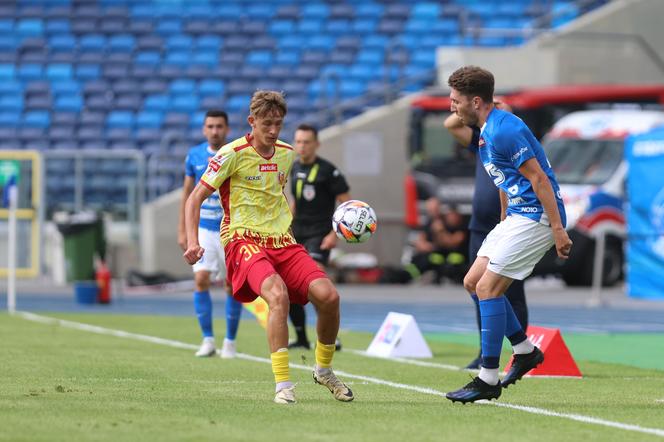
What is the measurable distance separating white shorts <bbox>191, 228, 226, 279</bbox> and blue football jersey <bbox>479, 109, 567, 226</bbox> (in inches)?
175

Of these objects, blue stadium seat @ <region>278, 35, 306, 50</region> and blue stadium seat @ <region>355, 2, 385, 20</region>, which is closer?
blue stadium seat @ <region>278, 35, 306, 50</region>

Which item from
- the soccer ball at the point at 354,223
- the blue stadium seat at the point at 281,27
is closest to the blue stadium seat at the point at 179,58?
the blue stadium seat at the point at 281,27

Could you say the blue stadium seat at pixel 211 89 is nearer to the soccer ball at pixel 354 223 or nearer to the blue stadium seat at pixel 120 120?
the blue stadium seat at pixel 120 120

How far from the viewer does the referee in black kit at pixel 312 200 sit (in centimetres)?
1409

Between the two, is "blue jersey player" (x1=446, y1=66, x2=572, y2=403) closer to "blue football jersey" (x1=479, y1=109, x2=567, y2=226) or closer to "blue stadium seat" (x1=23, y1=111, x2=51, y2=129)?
"blue football jersey" (x1=479, y1=109, x2=567, y2=226)

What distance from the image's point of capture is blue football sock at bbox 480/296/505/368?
895 centimetres

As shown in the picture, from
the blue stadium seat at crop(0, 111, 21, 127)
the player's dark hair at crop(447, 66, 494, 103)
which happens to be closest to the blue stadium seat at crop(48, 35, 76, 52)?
the blue stadium seat at crop(0, 111, 21, 127)

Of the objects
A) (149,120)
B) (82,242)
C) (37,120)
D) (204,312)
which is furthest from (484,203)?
(37,120)

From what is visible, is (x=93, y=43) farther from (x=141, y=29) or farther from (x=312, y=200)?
(x=312, y=200)

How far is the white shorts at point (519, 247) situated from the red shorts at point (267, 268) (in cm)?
114

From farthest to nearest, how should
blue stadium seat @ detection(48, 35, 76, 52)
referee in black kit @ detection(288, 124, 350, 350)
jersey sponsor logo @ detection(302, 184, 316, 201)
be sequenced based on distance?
1. blue stadium seat @ detection(48, 35, 76, 52)
2. jersey sponsor logo @ detection(302, 184, 316, 201)
3. referee in black kit @ detection(288, 124, 350, 350)

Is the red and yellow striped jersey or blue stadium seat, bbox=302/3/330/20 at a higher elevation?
blue stadium seat, bbox=302/3/330/20

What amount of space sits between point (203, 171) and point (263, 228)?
358cm

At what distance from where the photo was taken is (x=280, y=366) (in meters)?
8.74
